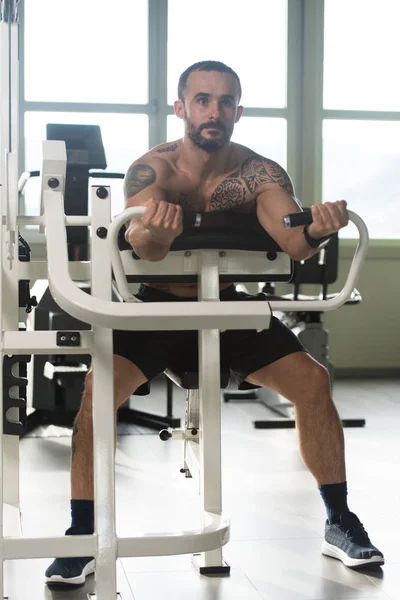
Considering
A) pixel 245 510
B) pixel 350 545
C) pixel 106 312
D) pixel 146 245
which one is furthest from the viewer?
pixel 245 510

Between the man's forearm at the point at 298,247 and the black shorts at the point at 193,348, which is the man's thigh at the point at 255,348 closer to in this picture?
the black shorts at the point at 193,348

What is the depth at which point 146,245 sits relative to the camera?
1971mm

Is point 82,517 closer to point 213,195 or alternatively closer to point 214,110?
point 213,195

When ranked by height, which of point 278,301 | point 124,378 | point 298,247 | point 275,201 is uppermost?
point 275,201

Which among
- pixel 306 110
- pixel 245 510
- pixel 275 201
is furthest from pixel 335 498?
pixel 306 110

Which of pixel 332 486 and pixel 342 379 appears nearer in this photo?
pixel 332 486

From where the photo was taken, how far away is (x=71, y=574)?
6.74 ft

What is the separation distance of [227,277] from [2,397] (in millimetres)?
599

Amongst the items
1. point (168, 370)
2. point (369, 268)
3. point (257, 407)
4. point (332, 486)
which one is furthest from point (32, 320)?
point (369, 268)

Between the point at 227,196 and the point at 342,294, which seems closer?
the point at 342,294

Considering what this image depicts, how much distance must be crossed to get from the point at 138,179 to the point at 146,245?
1.12 ft

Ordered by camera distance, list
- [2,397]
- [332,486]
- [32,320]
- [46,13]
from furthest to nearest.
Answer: [46,13], [32,320], [332,486], [2,397]

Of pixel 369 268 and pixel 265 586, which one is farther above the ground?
pixel 369 268

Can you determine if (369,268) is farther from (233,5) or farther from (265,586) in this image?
(265,586)
